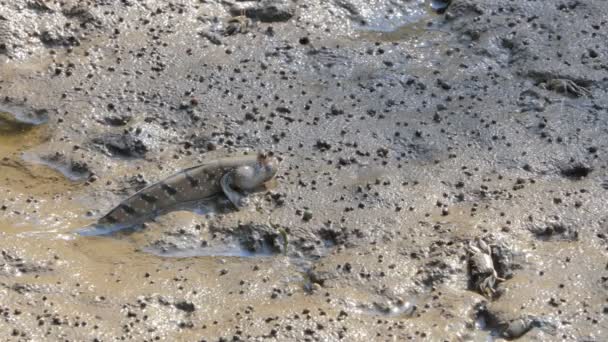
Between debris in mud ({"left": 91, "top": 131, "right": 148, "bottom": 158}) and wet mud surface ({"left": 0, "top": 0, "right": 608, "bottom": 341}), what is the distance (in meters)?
0.02

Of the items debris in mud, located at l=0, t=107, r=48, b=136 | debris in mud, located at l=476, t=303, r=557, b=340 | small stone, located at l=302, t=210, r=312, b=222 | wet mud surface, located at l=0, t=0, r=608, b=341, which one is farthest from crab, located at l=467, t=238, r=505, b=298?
debris in mud, located at l=0, t=107, r=48, b=136

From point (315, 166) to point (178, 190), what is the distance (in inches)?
40.6

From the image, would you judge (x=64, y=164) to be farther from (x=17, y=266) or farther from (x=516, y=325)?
(x=516, y=325)

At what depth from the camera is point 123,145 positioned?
688 centimetres

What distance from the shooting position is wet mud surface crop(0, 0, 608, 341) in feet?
18.5

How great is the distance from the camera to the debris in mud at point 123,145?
6.86 m

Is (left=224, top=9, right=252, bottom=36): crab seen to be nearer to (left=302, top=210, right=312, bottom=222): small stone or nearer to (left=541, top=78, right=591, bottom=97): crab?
(left=302, top=210, right=312, bottom=222): small stone

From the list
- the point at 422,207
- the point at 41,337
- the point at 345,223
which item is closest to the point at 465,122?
the point at 422,207

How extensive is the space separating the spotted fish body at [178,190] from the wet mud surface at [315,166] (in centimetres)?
10

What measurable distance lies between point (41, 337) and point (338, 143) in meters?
2.66

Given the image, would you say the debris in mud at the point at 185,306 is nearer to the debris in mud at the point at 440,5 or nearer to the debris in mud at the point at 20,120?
the debris in mud at the point at 20,120

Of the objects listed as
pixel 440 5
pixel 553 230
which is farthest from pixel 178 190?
pixel 440 5

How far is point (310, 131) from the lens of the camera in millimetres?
7074

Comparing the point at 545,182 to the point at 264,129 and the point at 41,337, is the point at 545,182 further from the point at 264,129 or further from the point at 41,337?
the point at 41,337
